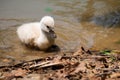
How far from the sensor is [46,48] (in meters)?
6.02

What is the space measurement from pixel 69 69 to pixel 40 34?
1.91 m

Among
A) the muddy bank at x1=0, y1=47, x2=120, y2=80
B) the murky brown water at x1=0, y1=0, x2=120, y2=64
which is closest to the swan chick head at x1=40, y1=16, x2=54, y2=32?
the murky brown water at x1=0, y1=0, x2=120, y2=64

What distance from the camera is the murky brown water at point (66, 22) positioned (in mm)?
6094

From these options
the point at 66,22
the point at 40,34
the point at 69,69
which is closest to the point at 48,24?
the point at 40,34

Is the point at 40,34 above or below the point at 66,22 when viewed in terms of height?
below

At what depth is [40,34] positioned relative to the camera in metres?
6.16

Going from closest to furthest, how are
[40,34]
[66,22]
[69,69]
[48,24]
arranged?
[69,69] < [48,24] < [40,34] < [66,22]

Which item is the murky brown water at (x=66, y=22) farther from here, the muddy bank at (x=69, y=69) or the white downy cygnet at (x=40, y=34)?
the muddy bank at (x=69, y=69)

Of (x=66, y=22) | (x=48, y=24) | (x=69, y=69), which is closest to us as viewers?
(x=69, y=69)

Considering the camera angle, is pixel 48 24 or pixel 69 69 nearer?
pixel 69 69

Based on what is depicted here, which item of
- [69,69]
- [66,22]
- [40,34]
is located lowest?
[69,69]

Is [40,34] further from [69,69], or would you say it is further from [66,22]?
[69,69]

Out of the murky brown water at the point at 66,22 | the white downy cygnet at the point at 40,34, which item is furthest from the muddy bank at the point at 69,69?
the white downy cygnet at the point at 40,34

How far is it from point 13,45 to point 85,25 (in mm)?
1899
